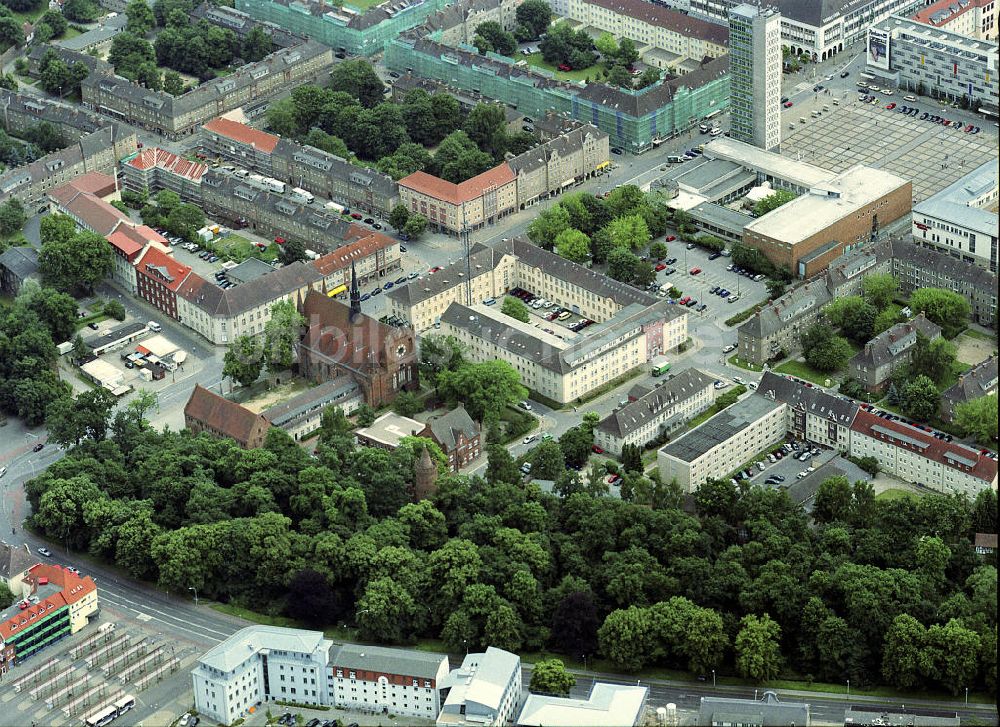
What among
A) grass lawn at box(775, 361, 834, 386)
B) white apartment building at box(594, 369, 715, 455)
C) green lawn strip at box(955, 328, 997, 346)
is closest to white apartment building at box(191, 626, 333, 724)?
white apartment building at box(594, 369, 715, 455)

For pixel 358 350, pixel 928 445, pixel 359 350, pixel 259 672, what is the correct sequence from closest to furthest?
pixel 259 672 → pixel 928 445 → pixel 359 350 → pixel 358 350

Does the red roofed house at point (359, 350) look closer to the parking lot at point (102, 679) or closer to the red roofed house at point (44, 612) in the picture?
the red roofed house at point (44, 612)

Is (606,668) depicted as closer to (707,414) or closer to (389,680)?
(389,680)

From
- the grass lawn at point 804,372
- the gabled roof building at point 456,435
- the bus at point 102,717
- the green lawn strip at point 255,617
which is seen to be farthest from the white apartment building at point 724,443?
the bus at point 102,717

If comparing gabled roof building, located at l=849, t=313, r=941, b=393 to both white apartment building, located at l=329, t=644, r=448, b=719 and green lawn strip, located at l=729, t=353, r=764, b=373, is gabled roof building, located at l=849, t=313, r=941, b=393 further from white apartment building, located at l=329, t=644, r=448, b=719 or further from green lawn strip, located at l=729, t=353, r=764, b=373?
white apartment building, located at l=329, t=644, r=448, b=719

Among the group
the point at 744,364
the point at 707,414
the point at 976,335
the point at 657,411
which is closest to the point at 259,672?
the point at 657,411

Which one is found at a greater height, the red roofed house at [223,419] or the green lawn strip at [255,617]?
the red roofed house at [223,419]
